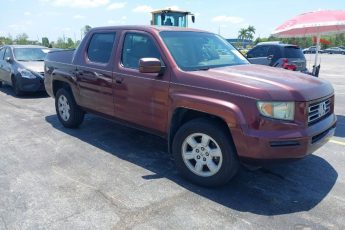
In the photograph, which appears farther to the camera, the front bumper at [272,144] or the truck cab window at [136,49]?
the truck cab window at [136,49]

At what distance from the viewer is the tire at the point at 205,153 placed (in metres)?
3.70

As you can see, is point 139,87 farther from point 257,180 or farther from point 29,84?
point 29,84

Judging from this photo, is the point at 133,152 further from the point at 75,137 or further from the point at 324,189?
the point at 324,189

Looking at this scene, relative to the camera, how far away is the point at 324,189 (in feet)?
12.9

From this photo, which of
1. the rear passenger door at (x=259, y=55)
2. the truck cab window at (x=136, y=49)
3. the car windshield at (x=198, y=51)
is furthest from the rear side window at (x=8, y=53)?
the car windshield at (x=198, y=51)

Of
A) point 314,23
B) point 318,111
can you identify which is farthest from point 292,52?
point 318,111

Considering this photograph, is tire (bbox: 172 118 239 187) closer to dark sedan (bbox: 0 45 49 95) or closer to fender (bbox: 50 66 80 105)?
fender (bbox: 50 66 80 105)

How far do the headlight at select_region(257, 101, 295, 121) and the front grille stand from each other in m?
0.29

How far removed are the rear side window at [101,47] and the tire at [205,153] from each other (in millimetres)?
1978

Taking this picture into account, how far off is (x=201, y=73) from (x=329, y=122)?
1644 mm

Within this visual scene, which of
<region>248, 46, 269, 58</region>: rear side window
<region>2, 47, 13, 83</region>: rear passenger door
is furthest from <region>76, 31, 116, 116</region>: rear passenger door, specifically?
<region>248, 46, 269, 58</region>: rear side window

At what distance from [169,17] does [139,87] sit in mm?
15657

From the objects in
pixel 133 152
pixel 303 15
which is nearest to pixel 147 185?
pixel 133 152

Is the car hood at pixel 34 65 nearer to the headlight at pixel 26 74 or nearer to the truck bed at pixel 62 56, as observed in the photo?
the headlight at pixel 26 74
